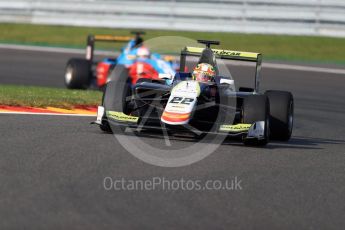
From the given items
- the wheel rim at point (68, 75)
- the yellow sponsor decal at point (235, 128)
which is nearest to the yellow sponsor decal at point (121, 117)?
the yellow sponsor decal at point (235, 128)

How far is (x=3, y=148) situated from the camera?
8.51 metres

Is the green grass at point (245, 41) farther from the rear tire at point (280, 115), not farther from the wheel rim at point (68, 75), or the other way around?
the rear tire at point (280, 115)

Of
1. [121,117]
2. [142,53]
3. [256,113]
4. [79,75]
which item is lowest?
[79,75]

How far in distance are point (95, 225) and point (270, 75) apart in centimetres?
1612

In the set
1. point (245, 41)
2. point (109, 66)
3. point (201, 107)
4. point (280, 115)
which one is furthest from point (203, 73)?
point (245, 41)

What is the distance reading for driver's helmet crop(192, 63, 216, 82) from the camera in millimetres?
10773

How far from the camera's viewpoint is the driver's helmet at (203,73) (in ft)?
35.3

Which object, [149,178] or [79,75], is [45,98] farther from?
[149,178]

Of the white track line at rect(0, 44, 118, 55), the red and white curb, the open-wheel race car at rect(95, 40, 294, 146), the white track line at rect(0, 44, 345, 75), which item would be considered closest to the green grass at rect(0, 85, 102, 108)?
the red and white curb

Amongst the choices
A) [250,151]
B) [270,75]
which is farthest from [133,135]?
[270,75]

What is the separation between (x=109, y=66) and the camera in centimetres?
1883

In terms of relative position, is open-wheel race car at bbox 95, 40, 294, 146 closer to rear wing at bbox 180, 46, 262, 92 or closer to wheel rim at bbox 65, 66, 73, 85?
rear wing at bbox 180, 46, 262, 92

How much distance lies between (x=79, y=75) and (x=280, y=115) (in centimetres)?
787

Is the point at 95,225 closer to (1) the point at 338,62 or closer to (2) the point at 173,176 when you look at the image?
(2) the point at 173,176
